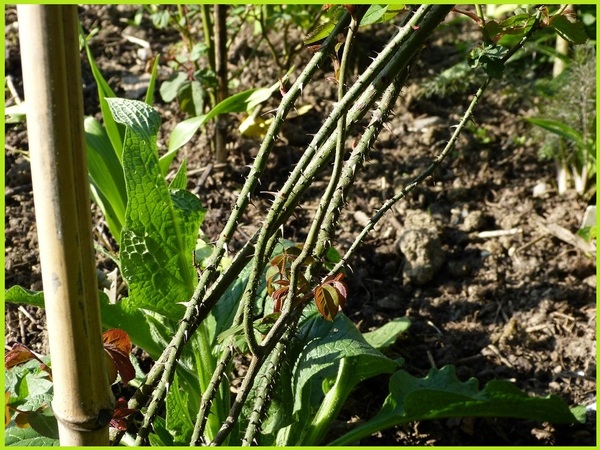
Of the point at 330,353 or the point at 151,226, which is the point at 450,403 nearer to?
the point at 330,353

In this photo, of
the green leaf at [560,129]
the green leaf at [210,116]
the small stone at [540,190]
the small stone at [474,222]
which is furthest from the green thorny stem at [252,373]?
the small stone at [540,190]

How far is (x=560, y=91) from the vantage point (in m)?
2.76

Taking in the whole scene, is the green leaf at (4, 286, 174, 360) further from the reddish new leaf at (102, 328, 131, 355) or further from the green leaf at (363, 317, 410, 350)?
the green leaf at (363, 317, 410, 350)

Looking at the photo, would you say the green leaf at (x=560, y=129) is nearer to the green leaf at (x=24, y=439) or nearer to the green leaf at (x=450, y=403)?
the green leaf at (x=450, y=403)

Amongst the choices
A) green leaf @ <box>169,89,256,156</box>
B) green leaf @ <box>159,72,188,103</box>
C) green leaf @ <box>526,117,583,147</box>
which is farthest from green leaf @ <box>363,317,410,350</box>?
green leaf @ <box>159,72,188,103</box>

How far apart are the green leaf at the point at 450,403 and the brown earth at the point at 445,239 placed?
189 mm

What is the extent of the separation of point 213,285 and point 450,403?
0.76 meters

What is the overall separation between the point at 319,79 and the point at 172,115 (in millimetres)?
633

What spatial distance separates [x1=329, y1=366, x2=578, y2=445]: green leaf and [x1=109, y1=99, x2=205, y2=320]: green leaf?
0.53 m

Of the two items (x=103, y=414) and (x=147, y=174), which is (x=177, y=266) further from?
(x=103, y=414)

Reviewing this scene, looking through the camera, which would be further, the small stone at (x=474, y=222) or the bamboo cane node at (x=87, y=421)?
the small stone at (x=474, y=222)

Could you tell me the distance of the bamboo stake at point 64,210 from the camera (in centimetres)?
82

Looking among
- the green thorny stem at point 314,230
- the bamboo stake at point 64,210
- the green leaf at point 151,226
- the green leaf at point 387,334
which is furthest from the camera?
the green leaf at point 387,334

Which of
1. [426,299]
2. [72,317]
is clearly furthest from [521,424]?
[72,317]
